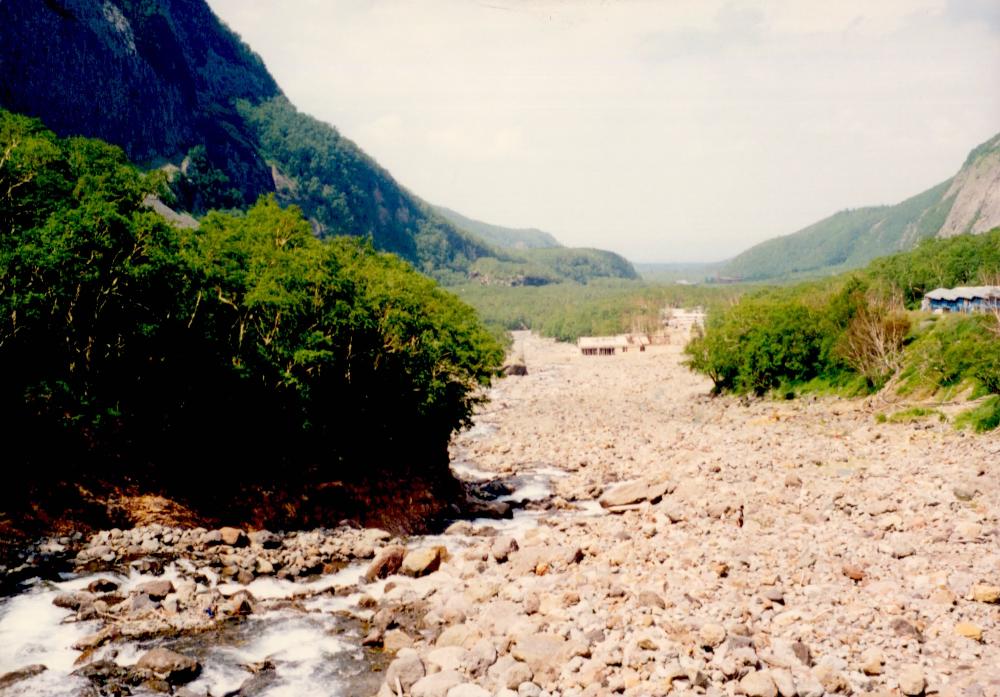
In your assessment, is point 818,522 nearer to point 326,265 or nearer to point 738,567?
point 738,567

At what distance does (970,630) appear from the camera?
1544 centimetres

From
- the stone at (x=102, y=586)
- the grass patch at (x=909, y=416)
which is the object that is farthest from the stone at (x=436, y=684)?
the grass patch at (x=909, y=416)

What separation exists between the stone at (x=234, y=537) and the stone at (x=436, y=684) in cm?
1258

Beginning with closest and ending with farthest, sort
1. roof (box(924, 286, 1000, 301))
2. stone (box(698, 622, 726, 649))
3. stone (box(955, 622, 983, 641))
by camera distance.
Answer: stone (box(955, 622, 983, 641)) < stone (box(698, 622, 726, 649)) < roof (box(924, 286, 1000, 301))

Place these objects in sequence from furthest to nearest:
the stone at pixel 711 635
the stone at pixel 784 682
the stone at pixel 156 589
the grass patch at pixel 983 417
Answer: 1. the grass patch at pixel 983 417
2. the stone at pixel 156 589
3. the stone at pixel 711 635
4. the stone at pixel 784 682

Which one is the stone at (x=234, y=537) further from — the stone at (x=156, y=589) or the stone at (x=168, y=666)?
the stone at (x=168, y=666)

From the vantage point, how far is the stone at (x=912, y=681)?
1335 cm

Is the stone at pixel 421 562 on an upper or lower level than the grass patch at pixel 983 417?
lower

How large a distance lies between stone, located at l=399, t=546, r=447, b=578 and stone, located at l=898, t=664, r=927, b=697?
51.6ft

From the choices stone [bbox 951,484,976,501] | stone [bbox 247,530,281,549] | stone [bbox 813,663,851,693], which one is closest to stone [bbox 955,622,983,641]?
stone [bbox 813,663,851,693]

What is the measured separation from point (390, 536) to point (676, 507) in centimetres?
1281

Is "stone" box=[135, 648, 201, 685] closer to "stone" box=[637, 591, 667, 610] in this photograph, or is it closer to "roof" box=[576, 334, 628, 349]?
"stone" box=[637, 591, 667, 610]

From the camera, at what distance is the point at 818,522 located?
24.5m

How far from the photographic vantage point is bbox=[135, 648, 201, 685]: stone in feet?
54.3
